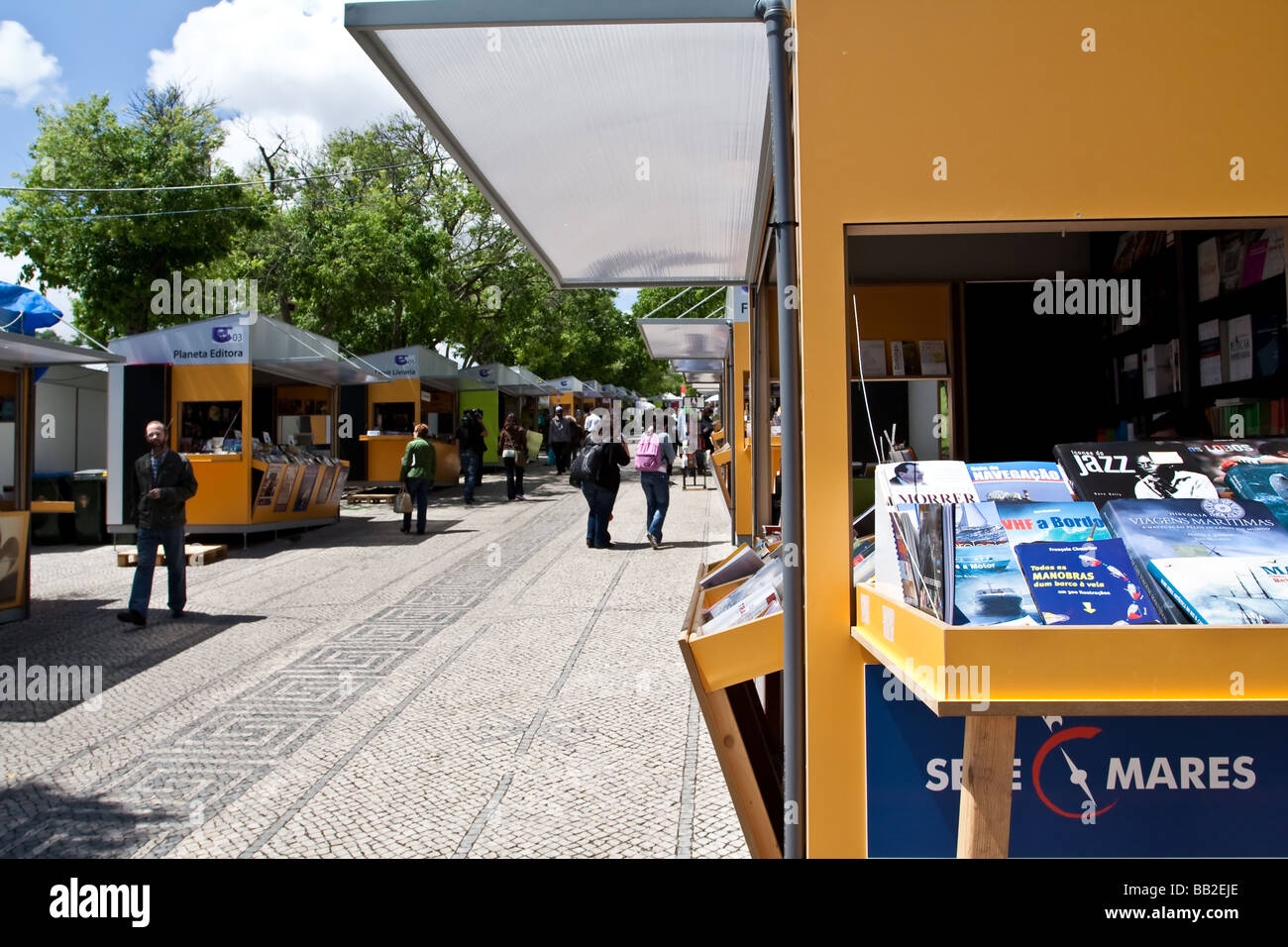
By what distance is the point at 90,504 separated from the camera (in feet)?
47.9

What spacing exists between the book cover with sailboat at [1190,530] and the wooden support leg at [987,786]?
0.55 metres

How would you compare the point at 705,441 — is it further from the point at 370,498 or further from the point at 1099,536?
the point at 1099,536

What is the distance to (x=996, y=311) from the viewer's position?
A: 627 cm

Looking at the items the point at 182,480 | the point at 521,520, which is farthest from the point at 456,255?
the point at 182,480

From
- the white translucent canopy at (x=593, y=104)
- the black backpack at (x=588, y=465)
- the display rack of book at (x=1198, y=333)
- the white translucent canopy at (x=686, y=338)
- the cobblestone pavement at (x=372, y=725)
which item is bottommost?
the cobblestone pavement at (x=372, y=725)

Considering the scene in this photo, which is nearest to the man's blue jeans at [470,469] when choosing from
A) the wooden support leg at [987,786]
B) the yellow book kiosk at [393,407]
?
the yellow book kiosk at [393,407]

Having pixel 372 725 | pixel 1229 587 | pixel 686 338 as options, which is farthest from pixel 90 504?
pixel 1229 587

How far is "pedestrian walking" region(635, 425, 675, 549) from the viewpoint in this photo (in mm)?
12750

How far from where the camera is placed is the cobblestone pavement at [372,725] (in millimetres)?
4117

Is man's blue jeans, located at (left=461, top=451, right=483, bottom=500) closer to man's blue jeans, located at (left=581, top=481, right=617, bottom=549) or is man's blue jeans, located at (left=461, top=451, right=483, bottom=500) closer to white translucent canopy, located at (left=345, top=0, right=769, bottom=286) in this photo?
man's blue jeans, located at (left=581, top=481, right=617, bottom=549)

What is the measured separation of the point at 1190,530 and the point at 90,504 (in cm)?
1563

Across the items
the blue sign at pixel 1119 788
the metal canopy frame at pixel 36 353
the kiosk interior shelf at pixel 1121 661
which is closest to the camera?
the kiosk interior shelf at pixel 1121 661

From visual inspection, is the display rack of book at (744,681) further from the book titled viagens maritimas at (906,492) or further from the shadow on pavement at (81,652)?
the shadow on pavement at (81,652)
